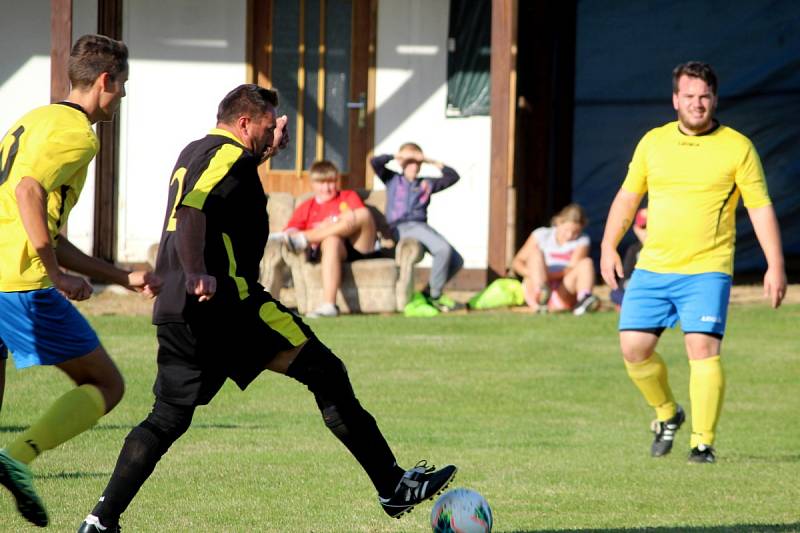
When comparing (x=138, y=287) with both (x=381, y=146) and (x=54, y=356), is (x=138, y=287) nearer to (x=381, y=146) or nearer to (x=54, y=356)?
(x=54, y=356)

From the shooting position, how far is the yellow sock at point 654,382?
306 inches

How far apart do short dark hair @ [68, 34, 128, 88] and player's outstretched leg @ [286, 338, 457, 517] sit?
1296 mm

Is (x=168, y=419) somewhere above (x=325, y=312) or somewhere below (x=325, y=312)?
above

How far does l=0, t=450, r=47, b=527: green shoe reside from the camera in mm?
5262

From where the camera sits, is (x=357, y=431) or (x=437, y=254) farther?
(x=437, y=254)

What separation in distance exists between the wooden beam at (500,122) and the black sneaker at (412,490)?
32.7 ft

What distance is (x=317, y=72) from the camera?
17.1 meters

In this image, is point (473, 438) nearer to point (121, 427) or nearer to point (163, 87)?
point (121, 427)

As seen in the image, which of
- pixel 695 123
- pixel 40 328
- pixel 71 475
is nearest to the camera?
pixel 40 328

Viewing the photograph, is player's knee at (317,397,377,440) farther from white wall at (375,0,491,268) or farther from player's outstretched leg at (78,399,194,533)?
white wall at (375,0,491,268)

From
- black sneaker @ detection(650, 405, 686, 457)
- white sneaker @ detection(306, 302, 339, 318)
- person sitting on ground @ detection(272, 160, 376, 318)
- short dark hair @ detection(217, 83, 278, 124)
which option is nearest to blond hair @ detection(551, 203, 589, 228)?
person sitting on ground @ detection(272, 160, 376, 318)

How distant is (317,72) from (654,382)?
9986 millimetres

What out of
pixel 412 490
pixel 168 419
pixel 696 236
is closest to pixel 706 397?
pixel 696 236

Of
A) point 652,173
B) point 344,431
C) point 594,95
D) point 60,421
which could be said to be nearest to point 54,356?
point 60,421
